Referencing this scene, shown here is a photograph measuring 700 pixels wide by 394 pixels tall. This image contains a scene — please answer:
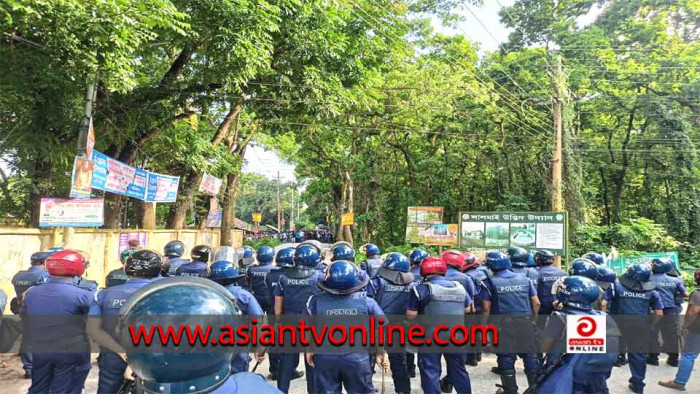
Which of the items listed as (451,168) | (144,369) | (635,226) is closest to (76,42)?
(144,369)

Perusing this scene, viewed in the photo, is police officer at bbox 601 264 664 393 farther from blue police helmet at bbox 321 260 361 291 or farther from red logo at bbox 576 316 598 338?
blue police helmet at bbox 321 260 361 291

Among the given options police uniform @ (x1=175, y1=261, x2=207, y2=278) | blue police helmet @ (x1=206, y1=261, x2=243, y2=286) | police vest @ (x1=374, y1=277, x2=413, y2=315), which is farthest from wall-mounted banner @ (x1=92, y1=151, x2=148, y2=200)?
police vest @ (x1=374, y1=277, x2=413, y2=315)

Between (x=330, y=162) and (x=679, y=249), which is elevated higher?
(x=330, y=162)

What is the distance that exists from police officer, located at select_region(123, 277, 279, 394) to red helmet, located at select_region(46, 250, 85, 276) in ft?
10.3

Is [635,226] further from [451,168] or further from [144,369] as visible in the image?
[144,369]

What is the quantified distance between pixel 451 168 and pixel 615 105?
833 cm

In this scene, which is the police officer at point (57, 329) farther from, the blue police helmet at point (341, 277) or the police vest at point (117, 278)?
the blue police helmet at point (341, 277)

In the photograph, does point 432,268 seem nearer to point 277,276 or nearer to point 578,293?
point 578,293

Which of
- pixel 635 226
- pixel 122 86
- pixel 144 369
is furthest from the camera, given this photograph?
pixel 635 226

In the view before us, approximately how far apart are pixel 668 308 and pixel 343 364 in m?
5.53

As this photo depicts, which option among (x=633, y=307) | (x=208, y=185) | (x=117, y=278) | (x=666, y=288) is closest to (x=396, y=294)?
(x=633, y=307)

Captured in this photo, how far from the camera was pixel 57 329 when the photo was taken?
3.85 m

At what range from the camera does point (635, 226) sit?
17797mm

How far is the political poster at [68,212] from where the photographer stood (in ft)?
23.5
